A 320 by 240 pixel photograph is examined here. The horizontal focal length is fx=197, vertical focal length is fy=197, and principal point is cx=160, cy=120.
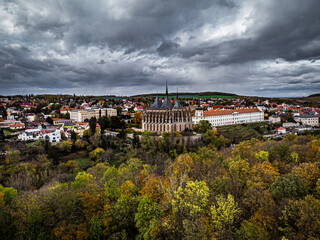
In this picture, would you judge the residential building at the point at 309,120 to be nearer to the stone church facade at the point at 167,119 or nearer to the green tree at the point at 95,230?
the stone church facade at the point at 167,119

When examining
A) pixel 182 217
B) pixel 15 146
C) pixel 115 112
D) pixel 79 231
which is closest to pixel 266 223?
pixel 182 217

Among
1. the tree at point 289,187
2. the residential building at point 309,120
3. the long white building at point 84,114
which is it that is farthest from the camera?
the long white building at point 84,114

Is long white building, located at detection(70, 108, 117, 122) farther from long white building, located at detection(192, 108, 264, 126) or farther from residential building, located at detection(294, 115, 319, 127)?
residential building, located at detection(294, 115, 319, 127)

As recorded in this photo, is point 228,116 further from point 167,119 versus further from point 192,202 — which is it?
point 192,202

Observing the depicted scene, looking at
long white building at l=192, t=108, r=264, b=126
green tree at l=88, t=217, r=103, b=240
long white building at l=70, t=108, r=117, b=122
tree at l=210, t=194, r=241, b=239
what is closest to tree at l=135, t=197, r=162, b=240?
green tree at l=88, t=217, r=103, b=240

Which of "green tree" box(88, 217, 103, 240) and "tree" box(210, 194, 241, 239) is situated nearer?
"tree" box(210, 194, 241, 239)

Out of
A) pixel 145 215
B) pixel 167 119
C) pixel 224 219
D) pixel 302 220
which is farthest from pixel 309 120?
pixel 145 215

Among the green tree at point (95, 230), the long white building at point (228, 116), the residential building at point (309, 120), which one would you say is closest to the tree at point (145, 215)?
the green tree at point (95, 230)
